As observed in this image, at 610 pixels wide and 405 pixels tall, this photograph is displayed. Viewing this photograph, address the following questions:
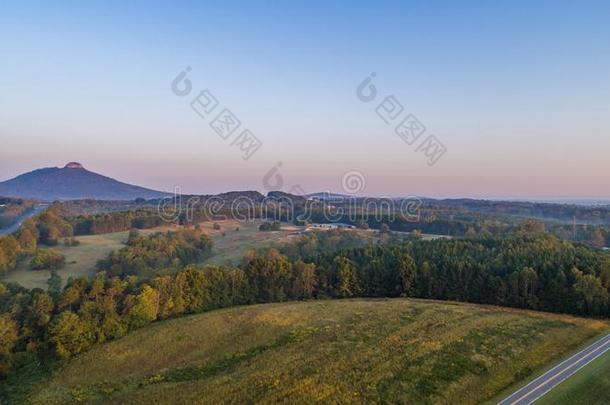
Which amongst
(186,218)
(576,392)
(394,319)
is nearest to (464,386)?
(576,392)

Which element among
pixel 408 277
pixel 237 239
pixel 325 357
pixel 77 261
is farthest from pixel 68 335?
pixel 237 239

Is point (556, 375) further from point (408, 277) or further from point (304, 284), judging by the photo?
point (304, 284)

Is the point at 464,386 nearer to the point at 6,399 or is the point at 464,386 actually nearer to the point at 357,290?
the point at 6,399

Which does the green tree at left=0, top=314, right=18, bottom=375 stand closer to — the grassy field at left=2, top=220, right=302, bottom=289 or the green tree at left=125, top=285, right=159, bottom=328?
the green tree at left=125, top=285, right=159, bottom=328

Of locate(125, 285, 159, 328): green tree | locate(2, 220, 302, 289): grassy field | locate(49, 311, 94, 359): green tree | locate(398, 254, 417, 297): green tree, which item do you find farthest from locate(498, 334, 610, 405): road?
locate(2, 220, 302, 289): grassy field

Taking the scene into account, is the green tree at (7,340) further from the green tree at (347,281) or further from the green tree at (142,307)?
the green tree at (347,281)
